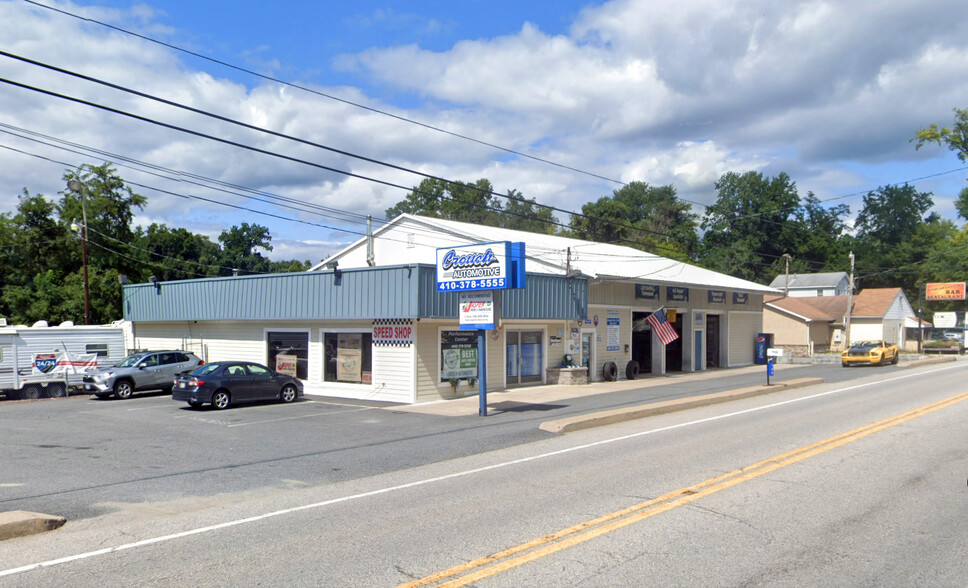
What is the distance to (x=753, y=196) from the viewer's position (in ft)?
294

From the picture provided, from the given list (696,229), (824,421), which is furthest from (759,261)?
(824,421)

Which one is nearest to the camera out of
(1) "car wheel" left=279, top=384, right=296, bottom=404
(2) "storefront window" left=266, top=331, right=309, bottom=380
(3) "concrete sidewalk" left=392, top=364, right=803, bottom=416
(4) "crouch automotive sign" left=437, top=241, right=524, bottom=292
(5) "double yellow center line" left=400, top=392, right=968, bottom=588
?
(5) "double yellow center line" left=400, top=392, right=968, bottom=588

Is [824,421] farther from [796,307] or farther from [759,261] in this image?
[759,261]

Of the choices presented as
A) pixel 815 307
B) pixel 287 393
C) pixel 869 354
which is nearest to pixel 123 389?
pixel 287 393

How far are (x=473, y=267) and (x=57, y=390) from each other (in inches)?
668

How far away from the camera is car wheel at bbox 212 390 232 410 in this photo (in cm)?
1989

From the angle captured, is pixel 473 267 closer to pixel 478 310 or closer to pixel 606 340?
pixel 478 310

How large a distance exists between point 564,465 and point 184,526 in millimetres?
5540

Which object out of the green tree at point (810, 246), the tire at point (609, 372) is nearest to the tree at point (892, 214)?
the green tree at point (810, 246)

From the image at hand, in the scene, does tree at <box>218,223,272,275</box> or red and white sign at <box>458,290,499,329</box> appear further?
tree at <box>218,223,272,275</box>

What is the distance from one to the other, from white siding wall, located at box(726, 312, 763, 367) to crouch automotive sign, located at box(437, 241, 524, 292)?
22693 millimetres

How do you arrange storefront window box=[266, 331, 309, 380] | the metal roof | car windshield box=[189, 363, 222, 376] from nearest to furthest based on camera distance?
car windshield box=[189, 363, 222, 376] < the metal roof < storefront window box=[266, 331, 309, 380]

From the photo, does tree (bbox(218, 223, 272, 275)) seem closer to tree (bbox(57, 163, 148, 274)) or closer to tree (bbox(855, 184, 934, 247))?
tree (bbox(57, 163, 148, 274))

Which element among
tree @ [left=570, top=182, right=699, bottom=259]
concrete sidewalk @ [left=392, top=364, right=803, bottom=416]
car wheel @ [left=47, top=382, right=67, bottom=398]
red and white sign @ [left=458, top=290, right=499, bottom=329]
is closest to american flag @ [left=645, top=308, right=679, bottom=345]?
concrete sidewalk @ [left=392, top=364, right=803, bottom=416]
